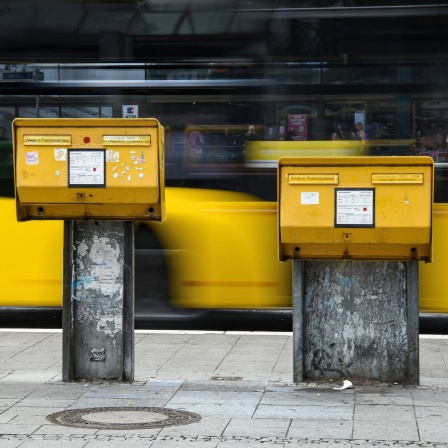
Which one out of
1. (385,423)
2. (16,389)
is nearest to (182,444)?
(385,423)

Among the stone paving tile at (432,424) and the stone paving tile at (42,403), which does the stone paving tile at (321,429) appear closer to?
the stone paving tile at (432,424)

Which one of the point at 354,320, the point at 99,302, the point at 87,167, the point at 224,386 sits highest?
the point at 87,167

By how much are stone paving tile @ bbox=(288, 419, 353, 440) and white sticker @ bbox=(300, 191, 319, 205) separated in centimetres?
156

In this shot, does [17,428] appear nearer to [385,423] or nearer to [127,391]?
[127,391]

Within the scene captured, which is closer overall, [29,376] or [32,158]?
[32,158]

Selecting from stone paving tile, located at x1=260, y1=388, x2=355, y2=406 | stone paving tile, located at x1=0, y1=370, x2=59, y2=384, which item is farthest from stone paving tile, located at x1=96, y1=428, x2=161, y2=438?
stone paving tile, located at x1=0, y1=370, x2=59, y2=384

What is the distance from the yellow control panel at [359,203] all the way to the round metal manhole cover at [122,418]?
1.45m

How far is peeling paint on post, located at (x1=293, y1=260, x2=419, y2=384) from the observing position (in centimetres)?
805

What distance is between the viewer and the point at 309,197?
25.8 feet

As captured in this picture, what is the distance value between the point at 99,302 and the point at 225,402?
1185mm

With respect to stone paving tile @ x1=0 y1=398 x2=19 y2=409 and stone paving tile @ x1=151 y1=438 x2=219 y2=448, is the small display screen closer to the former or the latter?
stone paving tile @ x1=0 y1=398 x2=19 y2=409

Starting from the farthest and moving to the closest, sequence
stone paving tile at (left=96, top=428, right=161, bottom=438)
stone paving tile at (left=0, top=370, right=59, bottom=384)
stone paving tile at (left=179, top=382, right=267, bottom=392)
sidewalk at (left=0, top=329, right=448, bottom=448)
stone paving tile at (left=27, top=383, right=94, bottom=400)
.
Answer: stone paving tile at (left=0, top=370, right=59, bottom=384) → stone paving tile at (left=179, top=382, right=267, bottom=392) → stone paving tile at (left=27, top=383, right=94, bottom=400) → stone paving tile at (left=96, top=428, right=161, bottom=438) → sidewalk at (left=0, top=329, right=448, bottom=448)

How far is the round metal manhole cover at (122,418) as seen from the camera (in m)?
6.86

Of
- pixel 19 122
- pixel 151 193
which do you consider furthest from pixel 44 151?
pixel 151 193
